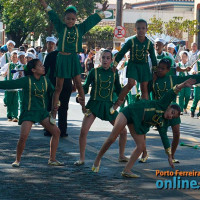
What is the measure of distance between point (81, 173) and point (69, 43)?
3095 millimetres

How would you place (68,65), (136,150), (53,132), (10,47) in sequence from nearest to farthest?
(136,150), (53,132), (68,65), (10,47)

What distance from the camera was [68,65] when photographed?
41.2 ft

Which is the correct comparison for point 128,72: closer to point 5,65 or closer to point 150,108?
point 150,108

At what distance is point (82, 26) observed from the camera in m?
12.4

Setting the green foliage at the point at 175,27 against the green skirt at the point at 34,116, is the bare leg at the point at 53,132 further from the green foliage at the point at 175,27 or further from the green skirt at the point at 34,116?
the green foliage at the point at 175,27

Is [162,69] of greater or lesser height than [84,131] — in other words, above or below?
above

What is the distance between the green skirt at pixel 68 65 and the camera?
12.5 m

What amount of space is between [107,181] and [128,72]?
3431 millimetres

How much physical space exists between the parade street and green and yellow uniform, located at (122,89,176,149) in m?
0.72

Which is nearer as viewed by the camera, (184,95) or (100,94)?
(100,94)

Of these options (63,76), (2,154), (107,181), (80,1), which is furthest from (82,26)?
(80,1)

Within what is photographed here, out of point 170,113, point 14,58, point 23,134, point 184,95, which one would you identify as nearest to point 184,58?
point 184,95

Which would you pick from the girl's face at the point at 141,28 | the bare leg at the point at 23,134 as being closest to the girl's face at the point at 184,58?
the girl's face at the point at 141,28

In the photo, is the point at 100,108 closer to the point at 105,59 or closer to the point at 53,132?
the point at 105,59
